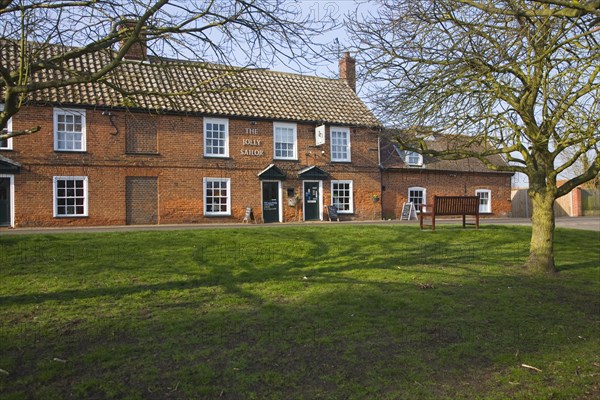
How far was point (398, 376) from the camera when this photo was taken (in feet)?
14.1

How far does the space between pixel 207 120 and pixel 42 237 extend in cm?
1214

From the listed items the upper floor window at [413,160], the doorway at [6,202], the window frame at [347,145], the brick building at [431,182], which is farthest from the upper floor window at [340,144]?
the doorway at [6,202]

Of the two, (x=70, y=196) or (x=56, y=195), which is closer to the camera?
(x=56, y=195)

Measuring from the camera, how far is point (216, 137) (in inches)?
879

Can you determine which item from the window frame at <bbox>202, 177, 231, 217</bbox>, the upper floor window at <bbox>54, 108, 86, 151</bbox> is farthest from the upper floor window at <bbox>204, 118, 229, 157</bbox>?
the upper floor window at <bbox>54, 108, 86, 151</bbox>

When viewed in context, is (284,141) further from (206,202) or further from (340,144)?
(206,202)

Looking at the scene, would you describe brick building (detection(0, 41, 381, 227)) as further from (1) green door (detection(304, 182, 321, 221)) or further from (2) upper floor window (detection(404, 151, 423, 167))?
(2) upper floor window (detection(404, 151, 423, 167))

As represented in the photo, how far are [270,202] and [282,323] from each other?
17.6m

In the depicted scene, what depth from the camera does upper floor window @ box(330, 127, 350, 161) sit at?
25.0 m

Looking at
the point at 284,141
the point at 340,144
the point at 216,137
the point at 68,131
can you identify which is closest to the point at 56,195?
the point at 68,131

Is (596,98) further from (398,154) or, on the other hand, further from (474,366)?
(398,154)

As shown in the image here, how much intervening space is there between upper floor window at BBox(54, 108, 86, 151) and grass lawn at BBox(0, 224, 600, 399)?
1029 centimetres

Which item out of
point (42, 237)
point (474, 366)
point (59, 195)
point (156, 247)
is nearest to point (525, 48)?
point (474, 366)

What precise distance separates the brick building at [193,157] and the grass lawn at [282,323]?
9.09 meters
